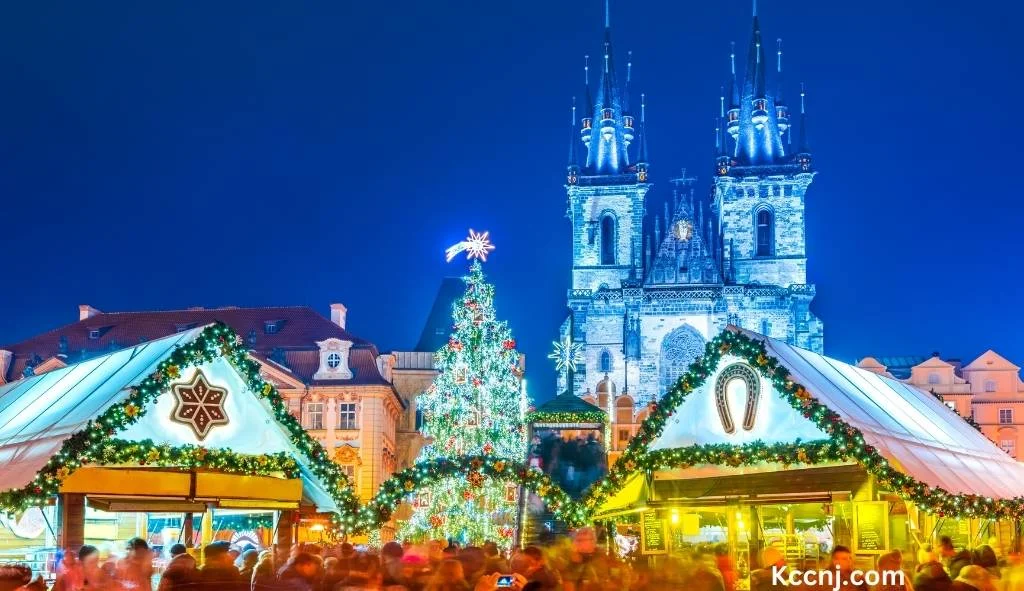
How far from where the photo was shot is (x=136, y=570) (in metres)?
8.99

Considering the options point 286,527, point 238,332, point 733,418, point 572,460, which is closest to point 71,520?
point 286,527

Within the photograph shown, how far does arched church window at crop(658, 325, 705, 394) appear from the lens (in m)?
70.0

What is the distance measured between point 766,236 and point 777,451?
60.5 m

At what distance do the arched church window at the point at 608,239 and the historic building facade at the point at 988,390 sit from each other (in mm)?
17048

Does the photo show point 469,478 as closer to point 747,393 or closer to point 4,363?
point 747,393

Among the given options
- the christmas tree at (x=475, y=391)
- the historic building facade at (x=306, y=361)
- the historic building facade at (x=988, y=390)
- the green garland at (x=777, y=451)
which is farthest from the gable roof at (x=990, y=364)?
the green garland at (x=777, y=451)

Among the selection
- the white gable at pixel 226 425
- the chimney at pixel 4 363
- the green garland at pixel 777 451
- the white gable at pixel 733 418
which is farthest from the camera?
the chimney at pixel 4 363

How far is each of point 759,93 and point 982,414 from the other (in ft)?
77.7

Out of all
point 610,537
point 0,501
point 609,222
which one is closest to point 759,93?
point 609,222

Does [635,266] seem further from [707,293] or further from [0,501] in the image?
[0,501]

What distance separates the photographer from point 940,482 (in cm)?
1332

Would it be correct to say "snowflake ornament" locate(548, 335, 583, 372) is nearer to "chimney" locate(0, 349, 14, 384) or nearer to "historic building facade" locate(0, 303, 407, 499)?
"historic building facade" locate(0, 303, 407, 499)

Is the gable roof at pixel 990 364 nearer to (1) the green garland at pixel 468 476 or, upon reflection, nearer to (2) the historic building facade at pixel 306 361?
(2) the historic building facade at pixel 306 361

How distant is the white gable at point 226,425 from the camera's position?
13.4 m
